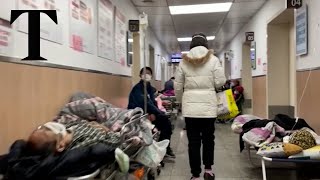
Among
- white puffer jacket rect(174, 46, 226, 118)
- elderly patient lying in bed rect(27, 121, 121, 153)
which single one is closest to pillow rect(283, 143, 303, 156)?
white puffer jacket rect(174, 46, 226, 118)

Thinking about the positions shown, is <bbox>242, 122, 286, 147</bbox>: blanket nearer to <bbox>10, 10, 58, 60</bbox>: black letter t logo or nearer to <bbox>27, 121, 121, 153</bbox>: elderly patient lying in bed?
<bbox>27, 121, 121, 153</bbox>: elderly patient lying in bed

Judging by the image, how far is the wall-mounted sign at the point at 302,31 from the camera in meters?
4.54

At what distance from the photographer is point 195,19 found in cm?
883

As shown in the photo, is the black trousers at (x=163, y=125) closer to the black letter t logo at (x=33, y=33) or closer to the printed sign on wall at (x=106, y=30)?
the printed sign on wall at (x=106, y=30)

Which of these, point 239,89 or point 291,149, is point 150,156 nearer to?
point 291,149

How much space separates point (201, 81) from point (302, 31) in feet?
6.87

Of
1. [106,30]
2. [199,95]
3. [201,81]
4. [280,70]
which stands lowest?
[199,95]

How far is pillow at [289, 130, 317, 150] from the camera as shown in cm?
293

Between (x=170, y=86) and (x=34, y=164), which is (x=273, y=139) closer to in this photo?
(x=34, y=164)

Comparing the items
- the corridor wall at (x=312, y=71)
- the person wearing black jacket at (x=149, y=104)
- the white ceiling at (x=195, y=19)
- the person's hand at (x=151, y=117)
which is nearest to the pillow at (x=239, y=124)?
the corridor wall at (x=312, y=71)

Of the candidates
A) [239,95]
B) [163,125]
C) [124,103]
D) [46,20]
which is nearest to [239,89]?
[239,95]

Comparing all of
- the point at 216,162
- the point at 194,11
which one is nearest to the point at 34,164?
the point at 216,162

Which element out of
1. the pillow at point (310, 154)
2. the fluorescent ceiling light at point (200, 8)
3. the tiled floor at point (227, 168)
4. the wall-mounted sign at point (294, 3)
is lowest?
the tiled floor at point (227, 168)

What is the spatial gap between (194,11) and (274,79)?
2.39 meters
